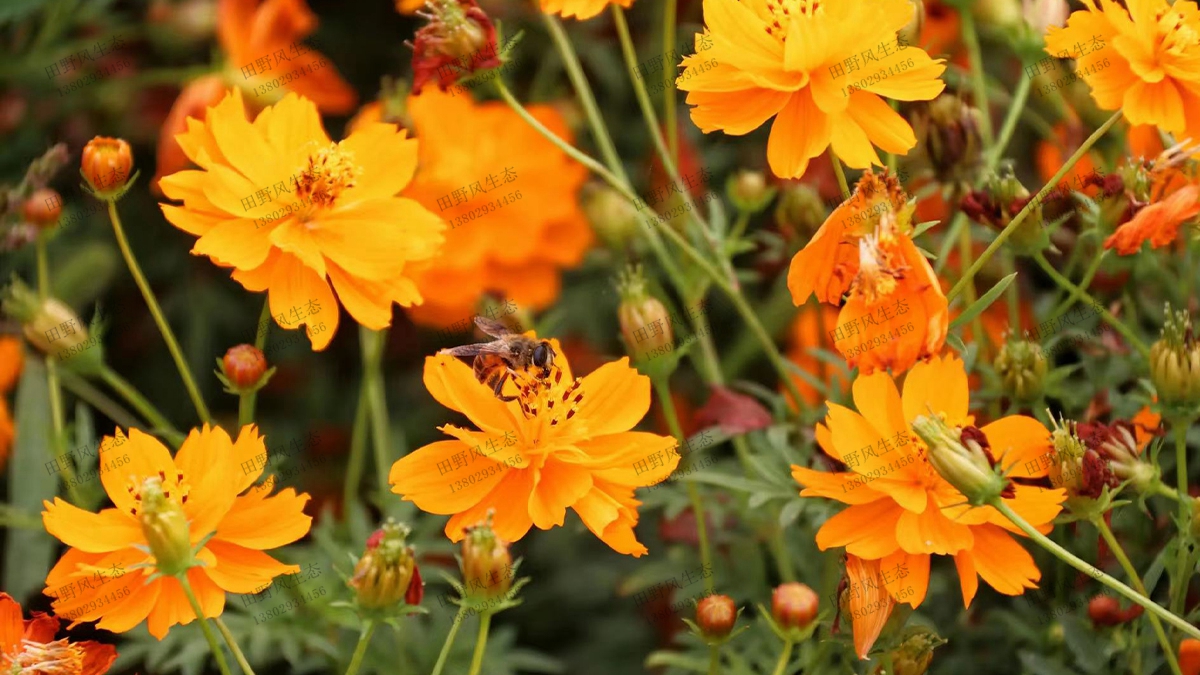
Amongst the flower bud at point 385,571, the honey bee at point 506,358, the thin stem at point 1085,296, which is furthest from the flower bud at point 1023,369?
the flower bud at point 385,571

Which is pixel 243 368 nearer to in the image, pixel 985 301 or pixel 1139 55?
pixel 985 301

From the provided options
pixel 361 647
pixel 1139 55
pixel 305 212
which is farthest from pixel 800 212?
pixel 361 647

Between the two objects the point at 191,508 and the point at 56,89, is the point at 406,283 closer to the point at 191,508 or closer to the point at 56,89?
the point at 191,508

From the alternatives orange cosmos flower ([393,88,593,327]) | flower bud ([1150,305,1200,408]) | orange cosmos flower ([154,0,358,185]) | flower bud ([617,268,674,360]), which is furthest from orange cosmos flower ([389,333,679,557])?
orange cosmos flower ([154,0,358,185])

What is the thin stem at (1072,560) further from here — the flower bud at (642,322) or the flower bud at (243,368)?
the flower bud at (243,368)

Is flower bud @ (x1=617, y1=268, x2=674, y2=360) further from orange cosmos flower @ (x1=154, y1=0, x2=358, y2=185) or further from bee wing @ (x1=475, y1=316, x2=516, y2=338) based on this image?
orange cosmos flower @ (x1=154, y1=0, x2=358, y2=185)

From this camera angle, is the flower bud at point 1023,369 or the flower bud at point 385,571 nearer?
the flower bud at point 385,571
